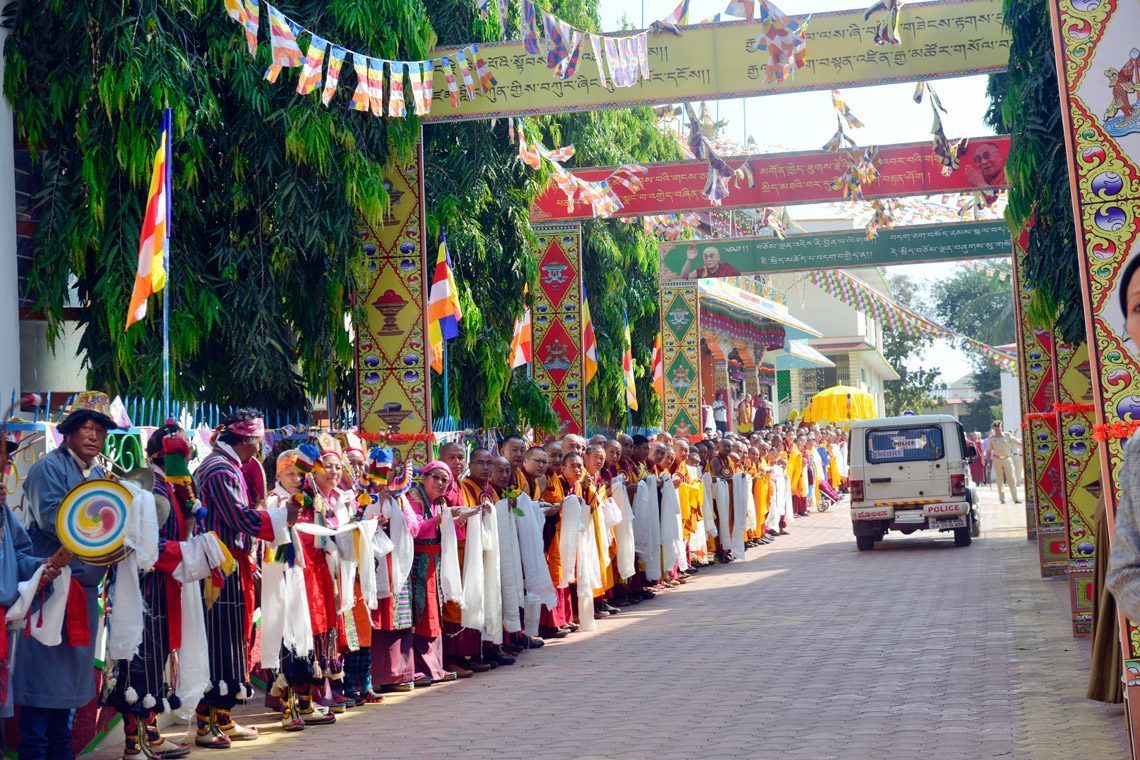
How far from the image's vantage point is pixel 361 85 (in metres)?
12.0

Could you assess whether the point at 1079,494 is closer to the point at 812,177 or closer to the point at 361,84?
the point at 361,84

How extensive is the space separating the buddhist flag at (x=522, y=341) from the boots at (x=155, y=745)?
10.7 metres

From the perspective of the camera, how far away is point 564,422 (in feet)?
67.3

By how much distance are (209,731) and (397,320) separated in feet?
20.6

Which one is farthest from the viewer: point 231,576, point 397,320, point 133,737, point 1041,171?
point 397,320

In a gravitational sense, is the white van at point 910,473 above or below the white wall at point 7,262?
below


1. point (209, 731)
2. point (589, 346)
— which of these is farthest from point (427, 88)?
point (589, 346)

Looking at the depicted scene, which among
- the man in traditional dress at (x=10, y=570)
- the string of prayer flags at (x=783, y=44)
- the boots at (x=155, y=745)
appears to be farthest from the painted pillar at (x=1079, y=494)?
the man in traditional dress at (x=10, y=570)

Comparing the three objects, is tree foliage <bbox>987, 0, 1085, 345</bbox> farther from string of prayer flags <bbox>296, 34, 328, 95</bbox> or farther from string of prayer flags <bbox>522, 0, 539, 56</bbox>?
string of prayer flags <bbox>296, 34, 328, 95</bbox>

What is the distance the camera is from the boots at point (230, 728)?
27.6ft

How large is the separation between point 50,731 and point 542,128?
14012 mm

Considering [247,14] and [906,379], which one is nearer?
[247,14]

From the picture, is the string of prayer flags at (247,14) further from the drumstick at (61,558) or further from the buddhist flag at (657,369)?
the buddhist flag at (657,369)

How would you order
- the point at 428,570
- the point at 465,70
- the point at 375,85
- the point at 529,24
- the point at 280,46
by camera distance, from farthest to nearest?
the point at 465,70 < the point at 375,85 < the point at 529,24 < the point at 280,46 < the point at 428,570
